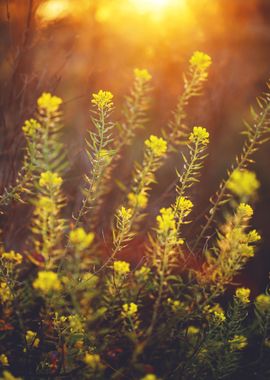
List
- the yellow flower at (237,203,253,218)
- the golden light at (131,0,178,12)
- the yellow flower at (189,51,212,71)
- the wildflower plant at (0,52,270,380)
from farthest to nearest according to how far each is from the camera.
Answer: the golden light at (131,0,178,12) < the yellow flower at (189,51,212,71) < the yellow flower at (237,203,253,218) < the wildflower plant at (0,52,270,380)

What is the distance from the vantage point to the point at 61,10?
2770mm

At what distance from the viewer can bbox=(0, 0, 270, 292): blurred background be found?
2.70 m

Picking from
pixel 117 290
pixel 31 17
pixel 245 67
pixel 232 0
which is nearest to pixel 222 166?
pixel 245 67

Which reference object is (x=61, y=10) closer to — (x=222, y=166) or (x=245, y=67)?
(x=245, y=67)

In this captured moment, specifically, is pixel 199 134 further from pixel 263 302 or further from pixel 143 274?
pixel 263 302

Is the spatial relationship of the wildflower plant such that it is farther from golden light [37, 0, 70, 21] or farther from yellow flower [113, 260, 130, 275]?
golden light [37, 0, 70, 21]

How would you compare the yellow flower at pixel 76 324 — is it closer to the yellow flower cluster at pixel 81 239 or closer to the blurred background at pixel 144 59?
the yellow flower cluster at pixel 81 239

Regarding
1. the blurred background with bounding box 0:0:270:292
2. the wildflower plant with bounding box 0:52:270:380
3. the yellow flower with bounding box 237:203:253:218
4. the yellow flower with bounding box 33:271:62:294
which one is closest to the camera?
the yellow flower with bounding box 33:271:62:294

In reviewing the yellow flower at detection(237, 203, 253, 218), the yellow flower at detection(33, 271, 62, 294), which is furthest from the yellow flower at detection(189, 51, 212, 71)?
the yellow flower at detection(33, 271, 62, 294)

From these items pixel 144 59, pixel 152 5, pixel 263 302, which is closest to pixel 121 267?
pixel 263 302

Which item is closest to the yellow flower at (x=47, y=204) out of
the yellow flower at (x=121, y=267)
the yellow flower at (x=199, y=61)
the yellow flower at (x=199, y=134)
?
the yellow flower at (x=121, y=267)

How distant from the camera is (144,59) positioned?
433 cm

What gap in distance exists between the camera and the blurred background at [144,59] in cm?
270

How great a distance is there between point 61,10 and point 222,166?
326cm
